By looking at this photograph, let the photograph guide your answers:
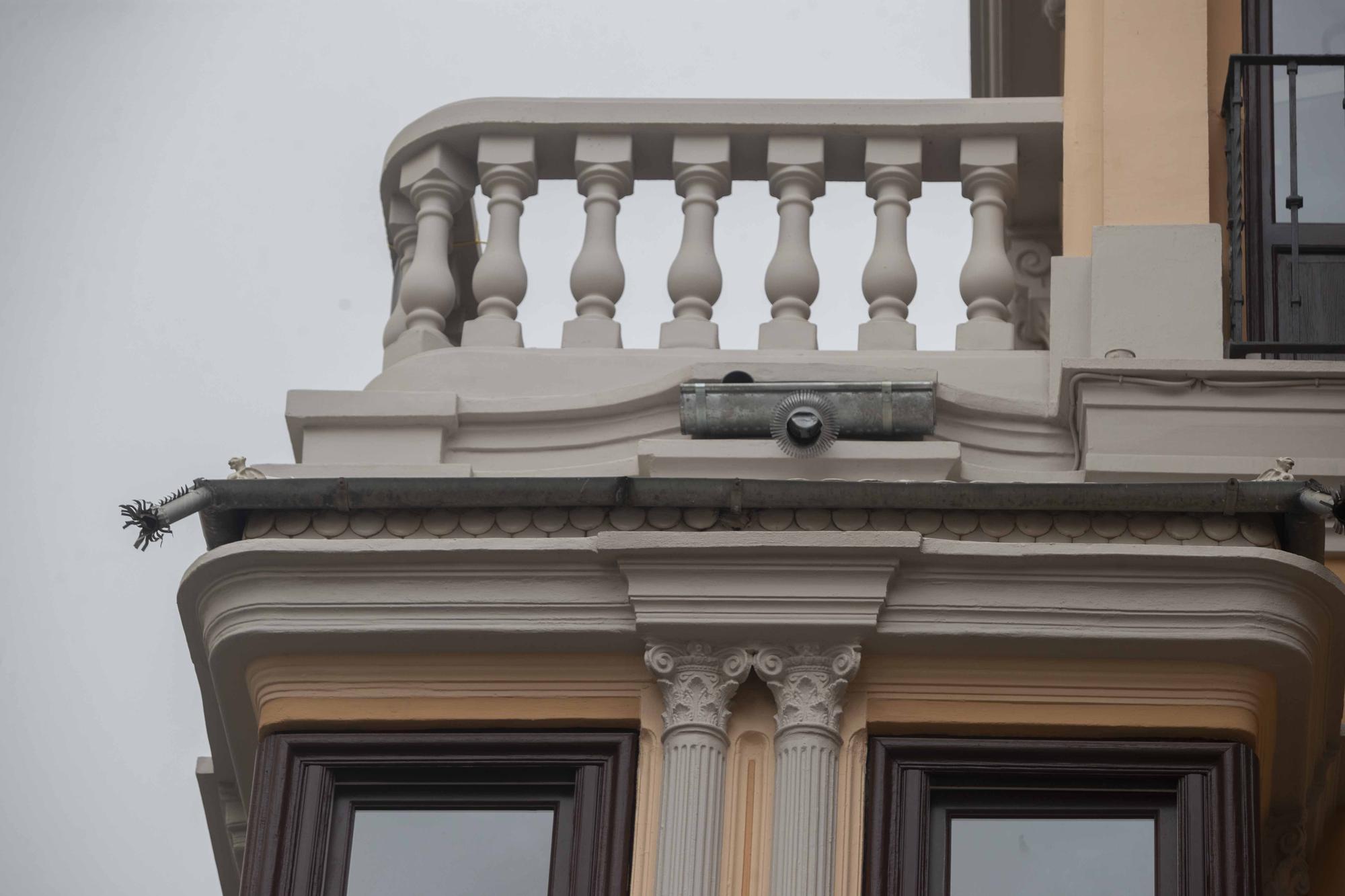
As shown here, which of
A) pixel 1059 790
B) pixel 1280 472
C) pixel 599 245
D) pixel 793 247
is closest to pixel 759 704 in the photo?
pixel 1059 790

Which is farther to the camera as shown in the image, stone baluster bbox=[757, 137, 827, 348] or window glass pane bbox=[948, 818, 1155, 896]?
stone baluster bbox=[757, 137, 827, 348]

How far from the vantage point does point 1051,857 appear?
10.7 metres

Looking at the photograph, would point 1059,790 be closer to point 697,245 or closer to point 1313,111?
point 697,245

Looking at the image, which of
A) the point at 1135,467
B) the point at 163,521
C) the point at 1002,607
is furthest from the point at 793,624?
the point at 163,521

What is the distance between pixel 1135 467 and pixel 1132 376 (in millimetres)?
376

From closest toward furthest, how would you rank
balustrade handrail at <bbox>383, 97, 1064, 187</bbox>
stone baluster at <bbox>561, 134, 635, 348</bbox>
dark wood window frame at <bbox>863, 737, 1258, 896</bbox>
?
1. dark wood window frame at <bbox>863, 737, 1258, 896</bbox>
2. stone baluster at <bbox>561, 134, 635, 348</bbox>
3. balustrade handrail at <bbox>383, 97, 1064, 187</bbox>

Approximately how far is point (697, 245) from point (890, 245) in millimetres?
772

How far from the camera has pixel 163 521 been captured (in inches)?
435

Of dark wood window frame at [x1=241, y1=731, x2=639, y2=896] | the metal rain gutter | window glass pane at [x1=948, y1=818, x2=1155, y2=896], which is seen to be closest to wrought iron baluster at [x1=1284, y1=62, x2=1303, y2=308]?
the metal rain gutter

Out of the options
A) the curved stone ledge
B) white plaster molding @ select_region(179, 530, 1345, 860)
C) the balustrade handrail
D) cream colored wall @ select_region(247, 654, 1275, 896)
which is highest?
the balustrade handrail

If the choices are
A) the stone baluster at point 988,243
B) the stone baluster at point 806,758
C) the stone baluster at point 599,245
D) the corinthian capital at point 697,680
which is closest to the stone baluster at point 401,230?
the stone baluster at point 599,245

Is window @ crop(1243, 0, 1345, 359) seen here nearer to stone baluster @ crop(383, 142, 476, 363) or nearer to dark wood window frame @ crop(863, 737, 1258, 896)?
dark wood window frame @ crop(863, 737, 1258, 896)

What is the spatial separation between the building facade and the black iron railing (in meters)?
0.03

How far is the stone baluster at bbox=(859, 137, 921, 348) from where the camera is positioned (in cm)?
1214
